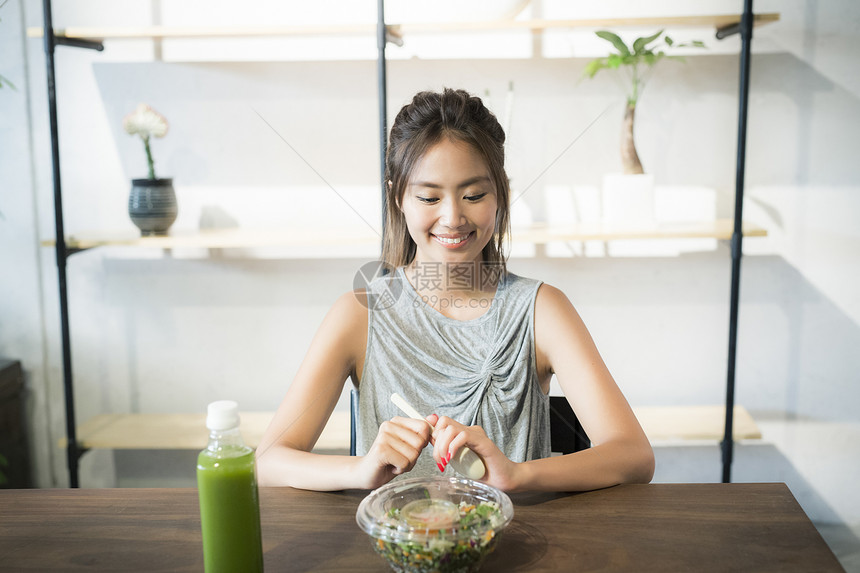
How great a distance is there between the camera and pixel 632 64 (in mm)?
1843

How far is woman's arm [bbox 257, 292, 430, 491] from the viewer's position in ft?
2.74

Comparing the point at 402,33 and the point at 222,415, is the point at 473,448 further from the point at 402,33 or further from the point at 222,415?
the point at 402,33

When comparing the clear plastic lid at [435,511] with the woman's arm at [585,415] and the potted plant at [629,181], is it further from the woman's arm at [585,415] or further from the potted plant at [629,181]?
the potted plant at [629,181]

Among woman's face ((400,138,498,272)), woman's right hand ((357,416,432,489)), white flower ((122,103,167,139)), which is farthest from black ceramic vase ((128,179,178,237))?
woman's right hand ((357,416,432,489))

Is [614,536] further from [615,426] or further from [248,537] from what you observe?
[248,537]

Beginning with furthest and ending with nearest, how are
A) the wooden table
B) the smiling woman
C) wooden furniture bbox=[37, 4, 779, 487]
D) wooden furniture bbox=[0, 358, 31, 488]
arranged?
1. wooden furniture bbox=[0, 358, 31, 488]
2. wooden furniture bbox=[37, 4, 779, 487]
3. the smiling woman
4. the wooden table

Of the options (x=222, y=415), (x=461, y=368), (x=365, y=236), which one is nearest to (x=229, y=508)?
(x=222, y=415)

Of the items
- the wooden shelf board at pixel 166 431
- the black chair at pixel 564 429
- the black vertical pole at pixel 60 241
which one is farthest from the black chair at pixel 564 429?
the black vertical pole at pixel 60 241

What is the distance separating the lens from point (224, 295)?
86.0 inches

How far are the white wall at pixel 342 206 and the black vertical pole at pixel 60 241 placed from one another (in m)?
0.29

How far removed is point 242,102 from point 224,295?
A: 0.56 meters

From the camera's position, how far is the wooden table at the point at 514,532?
2.40 feet

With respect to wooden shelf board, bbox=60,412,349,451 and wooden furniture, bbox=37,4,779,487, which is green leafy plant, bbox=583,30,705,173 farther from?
wooden shelf board, bbox=60,412,349,451

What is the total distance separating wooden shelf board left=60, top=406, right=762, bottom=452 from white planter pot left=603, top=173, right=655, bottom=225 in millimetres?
545
